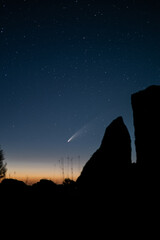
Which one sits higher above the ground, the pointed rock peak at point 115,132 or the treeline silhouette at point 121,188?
the pointed rock peak at point 115,132

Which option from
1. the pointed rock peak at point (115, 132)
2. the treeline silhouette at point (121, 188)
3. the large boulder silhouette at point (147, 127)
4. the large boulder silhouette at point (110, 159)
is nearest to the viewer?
the treeline silhouette at point (121, 188)

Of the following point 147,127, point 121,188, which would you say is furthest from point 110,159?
point 147,127

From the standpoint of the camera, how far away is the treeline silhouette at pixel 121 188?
11.6 m

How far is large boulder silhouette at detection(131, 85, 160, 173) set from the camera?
13078 mm

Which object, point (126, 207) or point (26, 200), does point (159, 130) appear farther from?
point (26, 200)

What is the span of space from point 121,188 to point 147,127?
5362mm

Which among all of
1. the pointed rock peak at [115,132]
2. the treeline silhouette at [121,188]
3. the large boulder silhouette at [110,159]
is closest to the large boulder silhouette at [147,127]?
the treeline silhouette at [121,188]

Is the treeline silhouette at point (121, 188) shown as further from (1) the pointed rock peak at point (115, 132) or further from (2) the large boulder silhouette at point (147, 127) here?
(1) the pointed rock peak at point (115, 132)

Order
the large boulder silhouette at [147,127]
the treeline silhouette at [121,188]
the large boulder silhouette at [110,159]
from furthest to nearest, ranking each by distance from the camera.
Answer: the large boulder silhouette at [110,159] < the large boulder silhouette at [147,127] < the treeline silhouette at [121,188]

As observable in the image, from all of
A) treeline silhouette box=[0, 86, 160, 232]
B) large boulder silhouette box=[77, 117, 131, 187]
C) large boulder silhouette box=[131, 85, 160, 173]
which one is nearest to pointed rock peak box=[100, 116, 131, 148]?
large boulder silhouette box=[77, 117, 131, 187]

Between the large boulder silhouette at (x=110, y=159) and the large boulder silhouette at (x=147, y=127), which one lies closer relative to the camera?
the large boulder silhouette at (x=147, y=127)

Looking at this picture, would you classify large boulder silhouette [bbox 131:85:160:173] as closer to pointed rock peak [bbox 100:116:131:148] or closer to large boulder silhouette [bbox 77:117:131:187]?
large boulder silhouette [bbox 77:117:131:187]

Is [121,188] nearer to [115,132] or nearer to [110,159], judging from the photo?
[110,159]

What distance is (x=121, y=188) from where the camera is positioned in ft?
46.0
